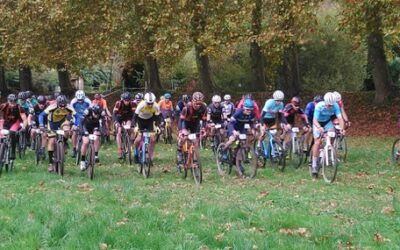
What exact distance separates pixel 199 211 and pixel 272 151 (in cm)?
646

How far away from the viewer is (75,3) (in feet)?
90.5

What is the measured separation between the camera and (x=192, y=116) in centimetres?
1298

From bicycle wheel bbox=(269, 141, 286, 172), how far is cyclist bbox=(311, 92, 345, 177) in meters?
1.40

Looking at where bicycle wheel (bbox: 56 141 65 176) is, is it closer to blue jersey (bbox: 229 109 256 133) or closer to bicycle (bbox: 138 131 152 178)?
bicycle (bbox: 138 131 152 178)

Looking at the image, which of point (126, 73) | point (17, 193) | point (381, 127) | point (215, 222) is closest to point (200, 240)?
point (215, 222)

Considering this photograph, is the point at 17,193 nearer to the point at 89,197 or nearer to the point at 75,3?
the point at 89,197

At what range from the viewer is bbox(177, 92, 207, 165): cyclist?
12.9 m

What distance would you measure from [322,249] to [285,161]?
26.7 feet

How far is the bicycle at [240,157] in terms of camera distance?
13102 mm

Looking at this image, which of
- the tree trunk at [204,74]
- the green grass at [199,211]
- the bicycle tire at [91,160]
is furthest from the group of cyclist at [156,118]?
the tree trunk at [204,74]

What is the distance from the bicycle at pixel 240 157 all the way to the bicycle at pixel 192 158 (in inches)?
42.2

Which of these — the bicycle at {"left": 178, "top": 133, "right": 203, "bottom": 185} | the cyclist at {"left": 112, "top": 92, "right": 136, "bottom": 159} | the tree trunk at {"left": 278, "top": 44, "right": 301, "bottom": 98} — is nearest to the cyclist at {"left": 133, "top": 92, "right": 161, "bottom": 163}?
the bicycle at {"left": 178, "top": 133, "right": 203, "bottom": 185}

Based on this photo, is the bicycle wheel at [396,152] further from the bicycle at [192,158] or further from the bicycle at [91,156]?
the bicycle at [91,156]

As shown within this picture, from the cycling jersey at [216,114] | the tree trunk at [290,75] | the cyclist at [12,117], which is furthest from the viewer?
the tree trunk at [290,75]
